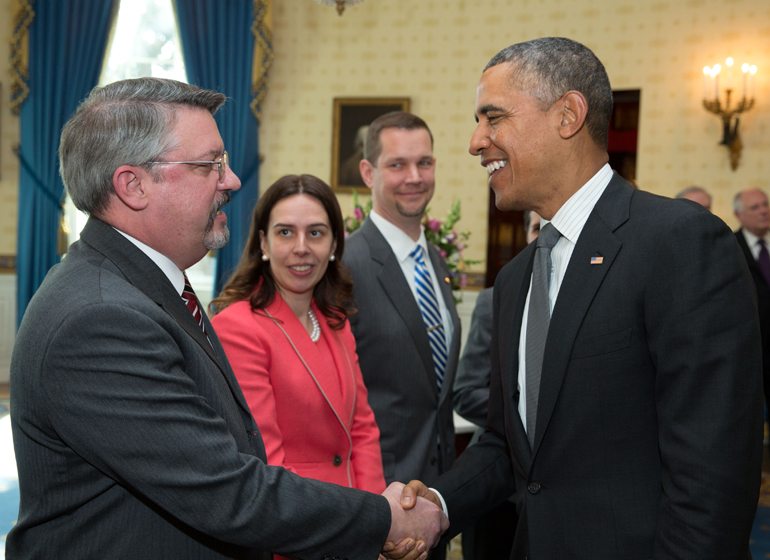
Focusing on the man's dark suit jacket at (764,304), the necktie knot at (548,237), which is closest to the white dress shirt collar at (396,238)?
the necktie knot at (548,237)

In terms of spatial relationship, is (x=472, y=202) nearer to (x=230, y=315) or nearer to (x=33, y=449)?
(x=230, y=315)

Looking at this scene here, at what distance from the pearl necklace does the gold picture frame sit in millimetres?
5912

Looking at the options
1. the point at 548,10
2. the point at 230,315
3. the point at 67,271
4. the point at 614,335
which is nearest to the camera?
the point at 67,271

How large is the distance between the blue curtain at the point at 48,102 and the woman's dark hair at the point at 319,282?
22.6ft

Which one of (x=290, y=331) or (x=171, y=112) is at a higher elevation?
(x=171, y=112)

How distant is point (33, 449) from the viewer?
5.05 ft

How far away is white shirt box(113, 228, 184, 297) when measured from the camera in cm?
172

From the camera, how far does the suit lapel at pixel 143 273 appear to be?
164cm

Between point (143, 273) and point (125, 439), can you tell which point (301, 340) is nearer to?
point (143, 273)

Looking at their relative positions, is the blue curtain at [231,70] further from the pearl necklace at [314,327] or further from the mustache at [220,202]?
the mustache at [220,202]

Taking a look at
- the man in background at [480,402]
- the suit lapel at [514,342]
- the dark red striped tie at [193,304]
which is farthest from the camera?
the man in background at [480,402]

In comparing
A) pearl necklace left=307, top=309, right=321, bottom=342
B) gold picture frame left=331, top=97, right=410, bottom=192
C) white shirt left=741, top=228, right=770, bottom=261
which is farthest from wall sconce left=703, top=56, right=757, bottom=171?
pearl necklace left=307, top=309, right=321, bottom=342

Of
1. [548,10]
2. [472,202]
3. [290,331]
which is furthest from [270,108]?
[290,331]

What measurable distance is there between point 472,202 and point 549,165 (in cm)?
657
